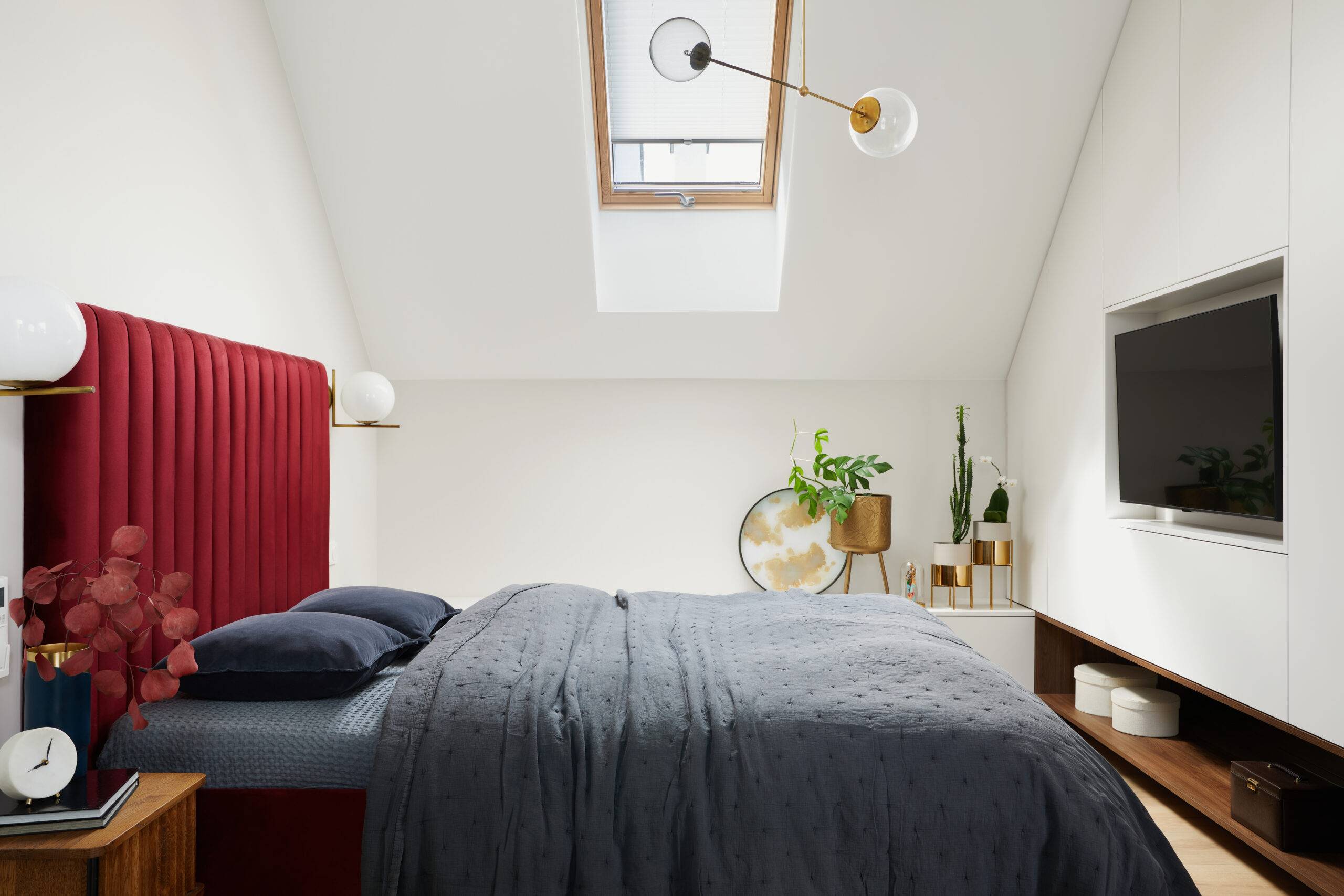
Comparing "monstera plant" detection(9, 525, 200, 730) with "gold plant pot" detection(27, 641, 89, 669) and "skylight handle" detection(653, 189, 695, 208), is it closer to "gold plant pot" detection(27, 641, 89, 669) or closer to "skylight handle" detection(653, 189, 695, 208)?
"gold plant pot" detection(27, 641, 89, 669)

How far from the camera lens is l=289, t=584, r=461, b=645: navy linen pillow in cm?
238

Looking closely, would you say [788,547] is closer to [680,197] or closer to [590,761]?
[680,197]

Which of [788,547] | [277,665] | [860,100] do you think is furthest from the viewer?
[788,547]

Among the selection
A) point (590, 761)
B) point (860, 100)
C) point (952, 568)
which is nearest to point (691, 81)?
point (860, 100)

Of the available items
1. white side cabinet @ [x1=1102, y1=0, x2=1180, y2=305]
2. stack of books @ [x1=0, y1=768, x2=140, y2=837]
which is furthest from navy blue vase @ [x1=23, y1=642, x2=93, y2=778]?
white side cabinet @ [x1=1102, y1=0, x2=1180, y2=305]

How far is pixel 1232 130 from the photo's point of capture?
8.29ft

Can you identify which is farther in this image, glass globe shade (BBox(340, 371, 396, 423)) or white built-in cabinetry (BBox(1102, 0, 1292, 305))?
glass globe shade (BBox(340, 371, 396, 423))

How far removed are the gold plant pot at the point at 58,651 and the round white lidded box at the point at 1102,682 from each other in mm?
3303

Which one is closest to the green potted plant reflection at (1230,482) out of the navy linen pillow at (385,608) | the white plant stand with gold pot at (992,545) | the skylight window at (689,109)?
the white plant stand with gold pot at (992,545)

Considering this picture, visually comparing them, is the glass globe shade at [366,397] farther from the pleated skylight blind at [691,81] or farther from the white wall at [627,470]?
the pleated skylight blind at [691,81]

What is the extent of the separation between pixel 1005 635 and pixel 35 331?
3.65 metres

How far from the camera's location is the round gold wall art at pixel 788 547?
4250mm

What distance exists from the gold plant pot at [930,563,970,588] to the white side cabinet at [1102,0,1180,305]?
1.34 metres

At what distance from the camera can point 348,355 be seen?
389 cm
